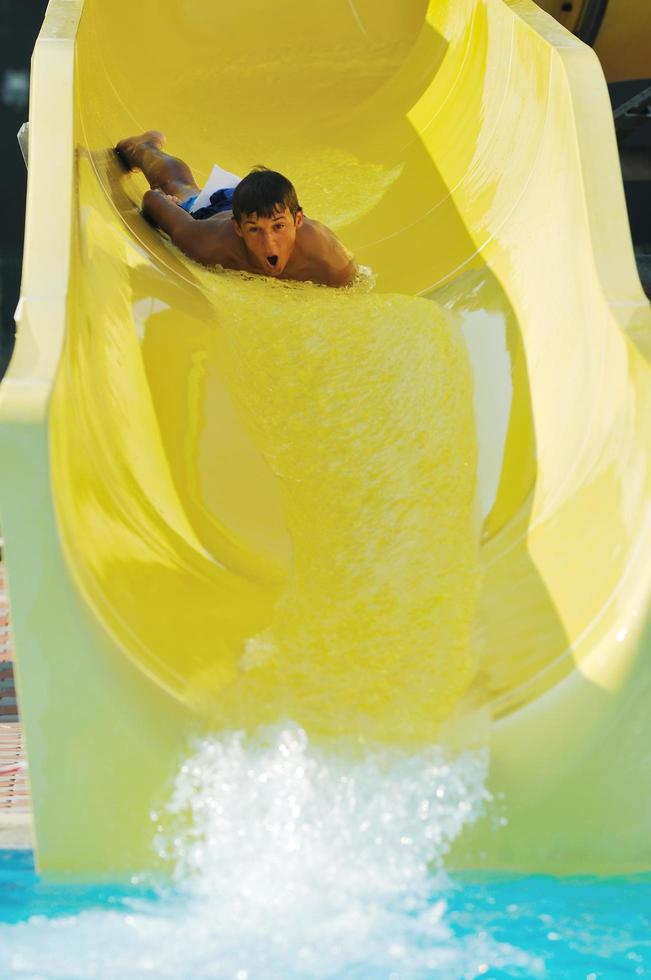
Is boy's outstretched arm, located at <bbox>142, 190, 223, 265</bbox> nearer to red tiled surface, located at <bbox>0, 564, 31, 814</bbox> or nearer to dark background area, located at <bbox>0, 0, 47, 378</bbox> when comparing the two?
red tiled surface, located at <bbox>0, 564, 31, 814</bbox>

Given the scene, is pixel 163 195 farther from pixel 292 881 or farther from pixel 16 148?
pixel 16 148

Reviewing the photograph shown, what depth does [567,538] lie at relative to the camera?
1.83m

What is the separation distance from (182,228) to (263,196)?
0.93 feet

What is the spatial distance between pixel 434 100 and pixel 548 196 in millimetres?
1239

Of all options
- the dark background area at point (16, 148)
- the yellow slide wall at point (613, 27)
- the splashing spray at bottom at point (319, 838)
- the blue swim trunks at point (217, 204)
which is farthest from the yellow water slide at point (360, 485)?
the dark background area at point (16, 148)

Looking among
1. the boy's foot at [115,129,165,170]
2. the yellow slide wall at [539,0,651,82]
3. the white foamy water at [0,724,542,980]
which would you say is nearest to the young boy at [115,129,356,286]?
the boy's foot at [115,129,165,170]

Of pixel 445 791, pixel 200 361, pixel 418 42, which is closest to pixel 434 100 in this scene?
pixel 418 42

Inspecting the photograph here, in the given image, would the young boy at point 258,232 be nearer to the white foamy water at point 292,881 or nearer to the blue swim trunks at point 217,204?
the blue swim trunks at point 217,204

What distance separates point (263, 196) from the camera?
8.30ft

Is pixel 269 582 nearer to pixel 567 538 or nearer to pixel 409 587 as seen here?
pixel 409 587

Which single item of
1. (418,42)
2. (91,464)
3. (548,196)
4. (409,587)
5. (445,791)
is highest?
(418,42)

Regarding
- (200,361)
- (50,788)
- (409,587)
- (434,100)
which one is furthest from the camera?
(434,100)

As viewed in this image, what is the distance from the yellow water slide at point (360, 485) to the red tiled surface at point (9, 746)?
0.27 m

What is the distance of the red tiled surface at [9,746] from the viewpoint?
72.3 inches
